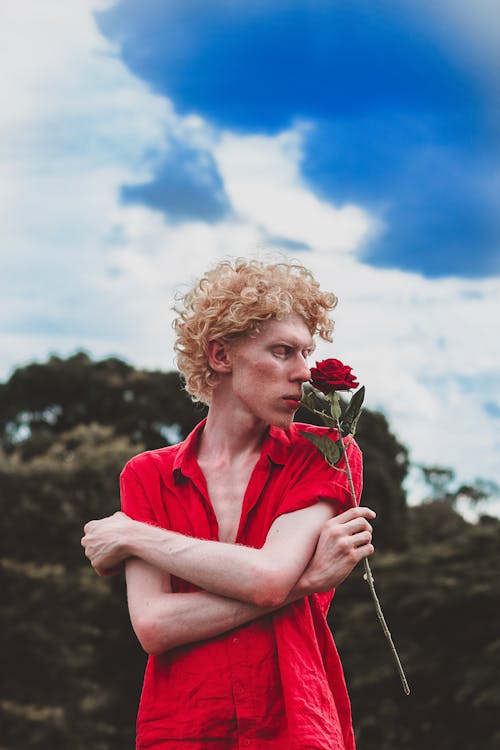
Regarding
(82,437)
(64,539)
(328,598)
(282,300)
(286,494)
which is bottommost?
(328,598)

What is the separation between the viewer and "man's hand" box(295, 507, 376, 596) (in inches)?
110

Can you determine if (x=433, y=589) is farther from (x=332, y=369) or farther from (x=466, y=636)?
(x=332, y=369)

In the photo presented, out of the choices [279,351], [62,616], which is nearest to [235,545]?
[279,351]

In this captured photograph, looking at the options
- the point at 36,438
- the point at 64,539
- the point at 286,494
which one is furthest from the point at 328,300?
the point at 36,438

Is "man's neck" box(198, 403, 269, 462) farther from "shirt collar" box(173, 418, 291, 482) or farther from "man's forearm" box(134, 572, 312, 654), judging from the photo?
"man's forearm" box(134, 572, 312, 654)

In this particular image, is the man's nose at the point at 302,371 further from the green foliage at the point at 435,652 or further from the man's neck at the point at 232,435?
the green foliage at the point at 435,652

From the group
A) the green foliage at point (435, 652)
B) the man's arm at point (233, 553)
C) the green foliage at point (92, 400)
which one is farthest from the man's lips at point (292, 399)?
the green foliage at point (92, 400)

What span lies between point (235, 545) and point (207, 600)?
0.56 ft

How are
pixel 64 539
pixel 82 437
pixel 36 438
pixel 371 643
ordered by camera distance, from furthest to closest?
1. pixel 36 438
2. pixel 82 437
3. pixel 64 539
4. pixel 371 643

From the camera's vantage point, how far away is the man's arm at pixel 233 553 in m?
2.70

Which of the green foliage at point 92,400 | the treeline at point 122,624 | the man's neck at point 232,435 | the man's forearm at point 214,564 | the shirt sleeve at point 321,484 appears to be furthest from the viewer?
the green foliage at point 92,400

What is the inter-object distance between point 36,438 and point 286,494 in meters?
20.6

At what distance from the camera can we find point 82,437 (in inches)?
798

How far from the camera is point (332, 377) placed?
297 cm
